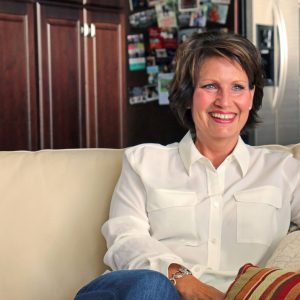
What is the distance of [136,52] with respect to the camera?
4219 mm

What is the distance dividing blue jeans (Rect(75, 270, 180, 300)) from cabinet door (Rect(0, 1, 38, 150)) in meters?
2.15

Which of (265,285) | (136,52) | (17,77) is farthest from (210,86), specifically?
(136,52)

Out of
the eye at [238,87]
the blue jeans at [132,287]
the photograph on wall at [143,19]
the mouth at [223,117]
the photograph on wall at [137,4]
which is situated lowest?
the blue jeans at [132,287]

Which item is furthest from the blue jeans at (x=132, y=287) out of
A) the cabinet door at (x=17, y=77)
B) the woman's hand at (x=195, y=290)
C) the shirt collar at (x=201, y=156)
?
the cabinet door at (x=17, y=77)

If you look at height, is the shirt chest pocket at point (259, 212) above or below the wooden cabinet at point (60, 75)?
below

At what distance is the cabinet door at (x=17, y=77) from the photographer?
3582 mm

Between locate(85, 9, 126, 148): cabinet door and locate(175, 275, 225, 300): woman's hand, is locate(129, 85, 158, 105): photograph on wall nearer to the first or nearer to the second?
locate(85, 9, 126, 148): cabinet door

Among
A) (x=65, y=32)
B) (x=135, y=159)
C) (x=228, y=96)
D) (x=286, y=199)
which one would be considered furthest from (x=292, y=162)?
(x=65, y=32)

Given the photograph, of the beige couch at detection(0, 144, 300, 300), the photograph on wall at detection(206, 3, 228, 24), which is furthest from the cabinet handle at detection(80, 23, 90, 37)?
the beige couch at detection(0, 144, 300, 300)

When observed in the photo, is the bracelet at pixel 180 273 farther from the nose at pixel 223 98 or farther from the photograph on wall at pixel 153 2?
the photograph on wall at pixel 153 2

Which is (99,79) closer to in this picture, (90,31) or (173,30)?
(90,31)

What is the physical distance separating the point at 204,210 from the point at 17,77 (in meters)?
1.97

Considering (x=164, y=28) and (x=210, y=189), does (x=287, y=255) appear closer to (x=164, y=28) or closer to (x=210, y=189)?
(x=210, y=189)

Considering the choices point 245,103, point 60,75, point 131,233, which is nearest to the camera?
point 131,233
